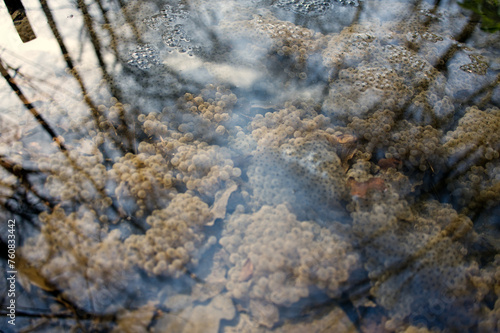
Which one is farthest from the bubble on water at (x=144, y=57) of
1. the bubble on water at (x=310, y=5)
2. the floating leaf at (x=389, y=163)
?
the floating leaf at (x=389, y=163)

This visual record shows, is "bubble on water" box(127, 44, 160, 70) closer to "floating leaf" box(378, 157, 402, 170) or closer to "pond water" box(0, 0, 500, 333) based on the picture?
"pond water" box(0, 0, 500, 333)

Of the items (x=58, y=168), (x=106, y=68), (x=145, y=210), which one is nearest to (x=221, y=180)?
(x=145, y=210)

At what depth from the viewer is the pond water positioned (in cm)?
156

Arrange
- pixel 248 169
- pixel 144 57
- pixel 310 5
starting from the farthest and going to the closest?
1. pixel 310 5
2. pixel 144 57
3. pixel 248 169

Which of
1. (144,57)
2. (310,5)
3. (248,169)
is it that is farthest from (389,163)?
(144,57)

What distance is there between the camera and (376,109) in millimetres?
2127

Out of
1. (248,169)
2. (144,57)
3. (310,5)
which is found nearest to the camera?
(248,169)

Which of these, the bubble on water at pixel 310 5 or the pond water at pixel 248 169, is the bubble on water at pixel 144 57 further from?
the bubble on water at pixel 310 5

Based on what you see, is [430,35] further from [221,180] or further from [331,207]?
[221,180]

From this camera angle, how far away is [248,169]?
1.94 m

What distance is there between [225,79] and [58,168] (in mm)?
1259

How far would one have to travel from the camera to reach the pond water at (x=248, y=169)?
Result: 156 cm

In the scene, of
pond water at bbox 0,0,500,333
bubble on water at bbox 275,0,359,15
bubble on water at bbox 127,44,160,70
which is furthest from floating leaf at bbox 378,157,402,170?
bubble on water at bbox 127,44,160,70

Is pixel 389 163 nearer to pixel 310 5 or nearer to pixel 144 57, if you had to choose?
pixel 310 5
